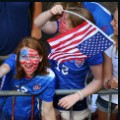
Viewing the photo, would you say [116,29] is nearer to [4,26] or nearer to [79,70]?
[79,70]

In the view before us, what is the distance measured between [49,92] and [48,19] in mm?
616

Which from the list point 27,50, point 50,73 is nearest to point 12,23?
point 27,50

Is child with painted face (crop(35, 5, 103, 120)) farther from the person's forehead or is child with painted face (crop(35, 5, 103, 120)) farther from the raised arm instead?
the person's forehead

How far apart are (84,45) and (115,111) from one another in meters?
0.70

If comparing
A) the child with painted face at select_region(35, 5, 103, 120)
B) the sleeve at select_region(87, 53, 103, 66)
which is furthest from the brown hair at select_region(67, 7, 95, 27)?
the sleeve at select_region(87, 53, 103, 66)

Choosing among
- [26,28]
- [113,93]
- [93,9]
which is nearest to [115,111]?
[113,93]

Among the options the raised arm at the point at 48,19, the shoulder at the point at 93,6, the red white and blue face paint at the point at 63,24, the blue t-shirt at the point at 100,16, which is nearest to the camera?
the raised arm at the point at 48,19

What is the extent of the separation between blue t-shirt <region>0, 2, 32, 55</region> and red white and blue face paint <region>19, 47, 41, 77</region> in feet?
2.00

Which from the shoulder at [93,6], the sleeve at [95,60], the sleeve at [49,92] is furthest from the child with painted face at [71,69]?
the shoulder at [93,6]

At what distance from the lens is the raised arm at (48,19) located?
11.3ft

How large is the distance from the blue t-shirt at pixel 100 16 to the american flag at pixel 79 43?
9.7 inches

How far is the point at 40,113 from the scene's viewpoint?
12.5 feet

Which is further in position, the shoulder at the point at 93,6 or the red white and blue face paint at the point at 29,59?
the shoulder at the point at 93,6

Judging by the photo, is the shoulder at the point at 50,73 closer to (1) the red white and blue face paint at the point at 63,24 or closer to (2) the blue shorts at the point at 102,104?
(1) the red white and blue face paint at the point at 63,24
